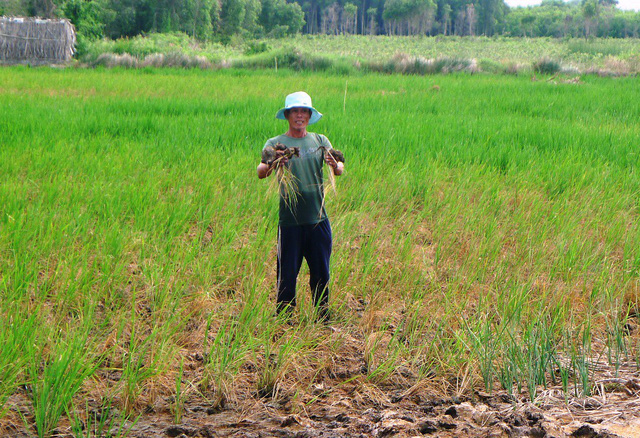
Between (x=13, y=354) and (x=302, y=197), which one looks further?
(x=302, y=197)

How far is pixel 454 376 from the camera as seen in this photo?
7.74 ft

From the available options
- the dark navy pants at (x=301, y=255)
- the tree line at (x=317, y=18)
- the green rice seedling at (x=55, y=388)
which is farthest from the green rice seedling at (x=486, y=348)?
the tree line at (x=317, y=18)

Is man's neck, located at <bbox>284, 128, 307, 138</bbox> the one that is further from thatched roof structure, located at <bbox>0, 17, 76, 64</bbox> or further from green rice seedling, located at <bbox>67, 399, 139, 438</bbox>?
thatched roof structure, located at <bbox>0, 17, 76, 64</bbox>

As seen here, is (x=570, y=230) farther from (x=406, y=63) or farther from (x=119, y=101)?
(x=406, y=63)

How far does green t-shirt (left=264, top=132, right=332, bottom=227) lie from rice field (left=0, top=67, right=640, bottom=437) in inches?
19.0

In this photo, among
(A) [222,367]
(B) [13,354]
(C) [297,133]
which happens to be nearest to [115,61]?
(C) [297,133]

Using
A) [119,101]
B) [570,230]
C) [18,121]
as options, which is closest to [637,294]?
[570,230]

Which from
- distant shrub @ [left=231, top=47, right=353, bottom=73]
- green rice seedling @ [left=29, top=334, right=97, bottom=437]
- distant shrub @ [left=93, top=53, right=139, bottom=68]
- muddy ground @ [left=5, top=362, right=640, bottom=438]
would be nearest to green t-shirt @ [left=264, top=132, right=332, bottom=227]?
muddy ground @ [left=5, top=362, right=640, bottom=438]

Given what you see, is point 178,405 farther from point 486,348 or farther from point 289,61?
point 289,61

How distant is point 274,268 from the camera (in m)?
3.37

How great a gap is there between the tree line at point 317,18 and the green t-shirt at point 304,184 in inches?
900

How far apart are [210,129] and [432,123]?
2761mm

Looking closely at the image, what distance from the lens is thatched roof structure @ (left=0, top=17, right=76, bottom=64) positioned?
16.1 meters

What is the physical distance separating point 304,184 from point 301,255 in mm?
330
